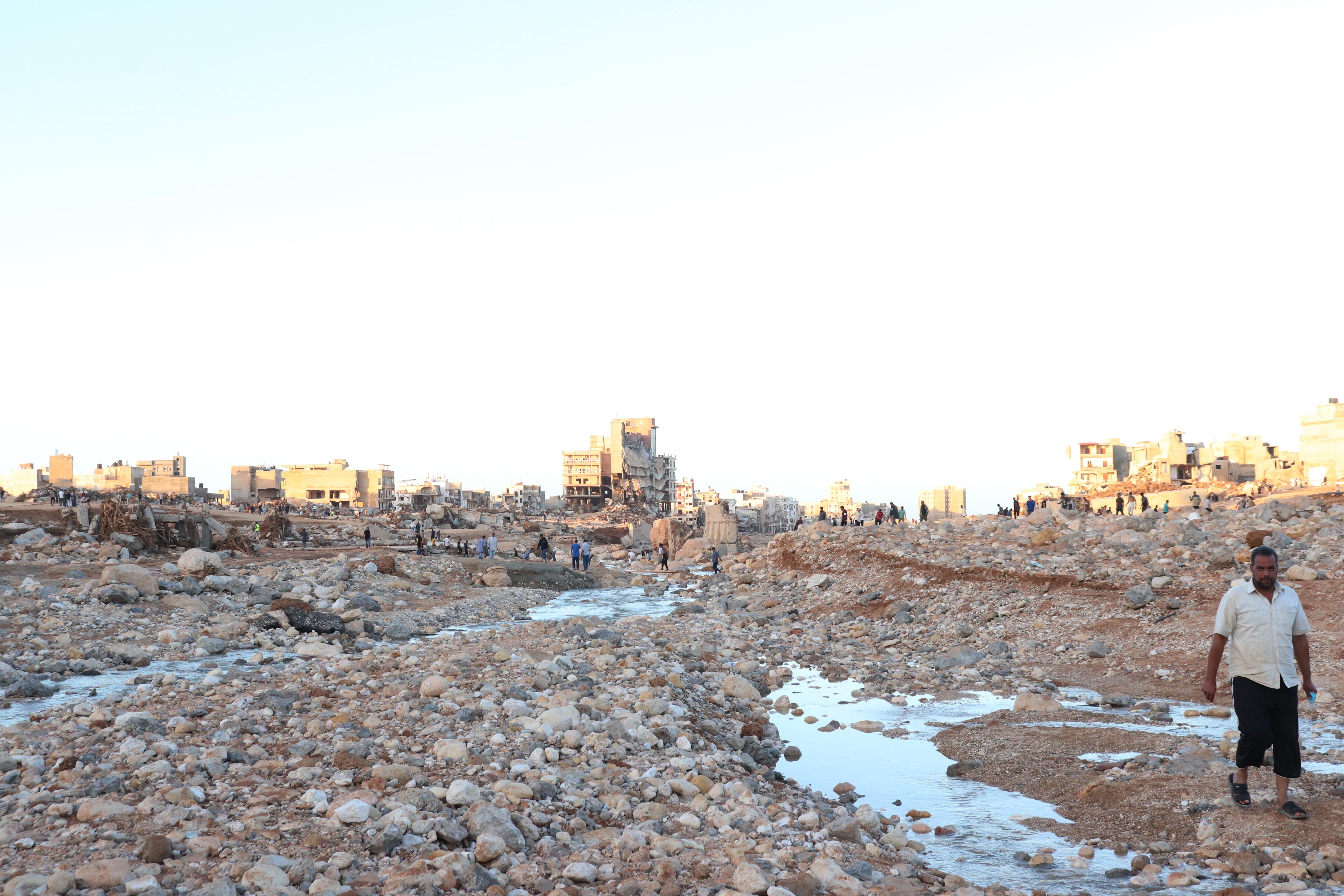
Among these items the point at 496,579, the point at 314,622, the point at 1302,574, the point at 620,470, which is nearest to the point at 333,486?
the point at 620,470

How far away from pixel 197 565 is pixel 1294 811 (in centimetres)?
2181

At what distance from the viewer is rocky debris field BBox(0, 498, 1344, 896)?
506 cm

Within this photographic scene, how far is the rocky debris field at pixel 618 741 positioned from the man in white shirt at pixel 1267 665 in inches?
16.4

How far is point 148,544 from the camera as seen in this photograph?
92.3 ft

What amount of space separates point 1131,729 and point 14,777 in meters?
9.38

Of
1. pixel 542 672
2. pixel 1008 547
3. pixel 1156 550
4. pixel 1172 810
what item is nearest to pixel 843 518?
pixel 1008 547

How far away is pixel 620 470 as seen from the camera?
101 meters

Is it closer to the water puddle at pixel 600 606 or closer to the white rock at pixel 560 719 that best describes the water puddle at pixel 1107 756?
the white rock at pixel 560 719

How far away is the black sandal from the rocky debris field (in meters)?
0.09

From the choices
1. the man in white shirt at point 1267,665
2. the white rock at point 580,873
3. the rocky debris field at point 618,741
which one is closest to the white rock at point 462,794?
the rocky debris field at point 618,741

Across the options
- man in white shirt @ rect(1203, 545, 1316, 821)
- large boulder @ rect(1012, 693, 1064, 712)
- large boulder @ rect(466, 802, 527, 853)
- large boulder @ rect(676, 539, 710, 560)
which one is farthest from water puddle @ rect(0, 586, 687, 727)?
large boulder @ rect(676, 539, 710, 560)

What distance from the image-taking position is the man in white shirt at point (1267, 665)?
5766mm

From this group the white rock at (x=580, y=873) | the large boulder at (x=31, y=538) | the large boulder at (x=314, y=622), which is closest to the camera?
the white rock at (x=580, y=873)

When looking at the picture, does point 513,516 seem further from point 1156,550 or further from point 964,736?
point 964,736
